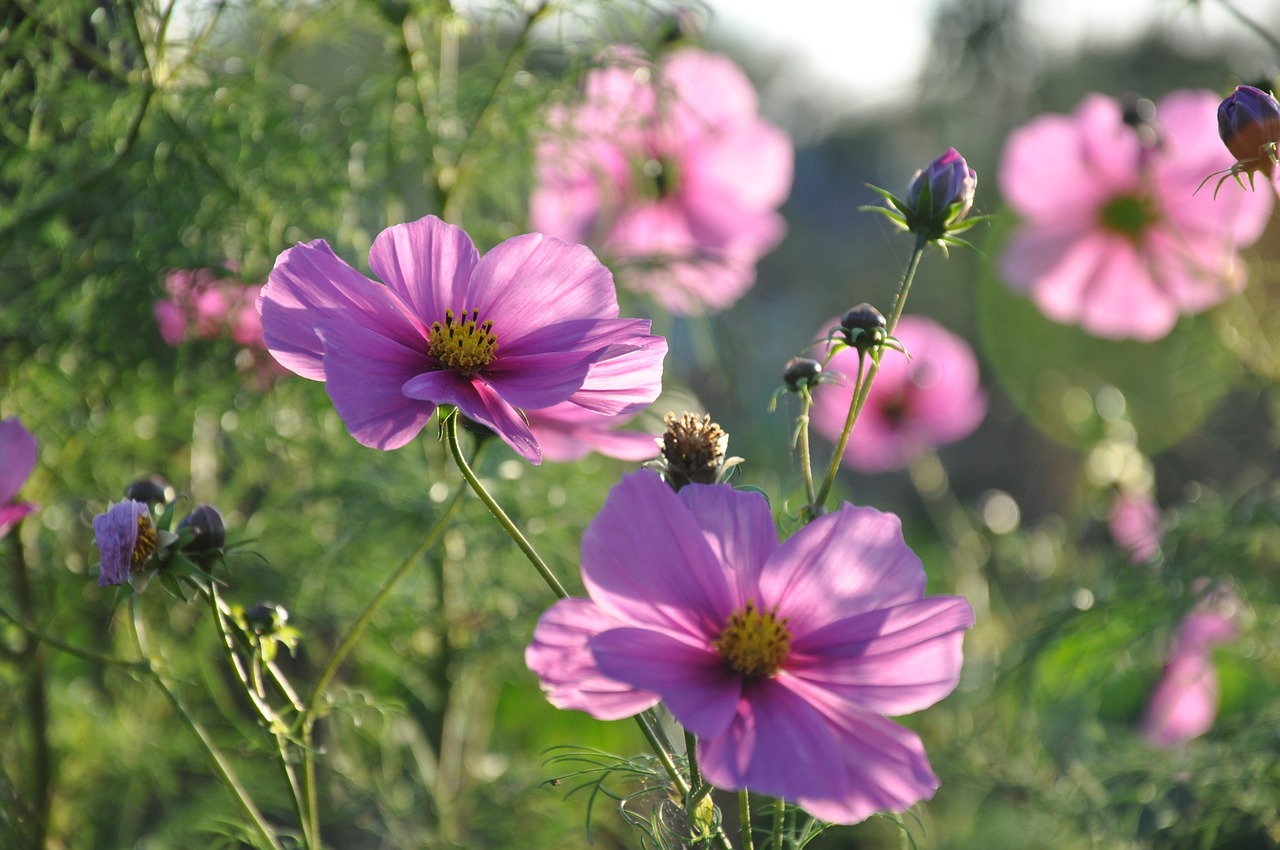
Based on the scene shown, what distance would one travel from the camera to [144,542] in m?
0.40

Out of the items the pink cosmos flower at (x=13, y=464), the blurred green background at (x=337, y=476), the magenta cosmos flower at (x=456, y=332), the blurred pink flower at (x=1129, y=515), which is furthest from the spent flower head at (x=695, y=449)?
the blurred pink flower at (x=1129, y=515)

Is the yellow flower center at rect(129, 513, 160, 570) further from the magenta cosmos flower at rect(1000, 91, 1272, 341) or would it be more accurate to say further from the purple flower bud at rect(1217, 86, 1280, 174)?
the magenta cosmos flower at rect(1000, 91, 1272, 341)

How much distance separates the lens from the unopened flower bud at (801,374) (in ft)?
1.33

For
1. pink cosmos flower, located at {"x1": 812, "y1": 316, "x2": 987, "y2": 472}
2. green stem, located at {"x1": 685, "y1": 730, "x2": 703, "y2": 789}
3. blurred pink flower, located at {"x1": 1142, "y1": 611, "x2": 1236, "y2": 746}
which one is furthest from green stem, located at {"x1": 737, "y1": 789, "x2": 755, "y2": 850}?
pink cosmos flower, located at {"x1": 812, "y1": 316, "x2": 987, "y2": 472}

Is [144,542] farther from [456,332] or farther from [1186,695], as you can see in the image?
[1186,695]

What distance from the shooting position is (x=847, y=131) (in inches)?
217

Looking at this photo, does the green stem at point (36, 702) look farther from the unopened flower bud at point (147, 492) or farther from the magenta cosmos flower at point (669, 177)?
the magenta cosmos flower at point (669, 177)

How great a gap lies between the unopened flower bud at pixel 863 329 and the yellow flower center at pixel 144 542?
0.81 ft

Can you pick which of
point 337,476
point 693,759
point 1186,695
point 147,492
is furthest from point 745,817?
point 1186,695

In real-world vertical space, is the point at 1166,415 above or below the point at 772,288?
above

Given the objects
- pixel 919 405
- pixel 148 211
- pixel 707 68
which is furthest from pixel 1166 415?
pixel 148 211

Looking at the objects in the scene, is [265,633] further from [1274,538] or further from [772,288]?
[772,288]

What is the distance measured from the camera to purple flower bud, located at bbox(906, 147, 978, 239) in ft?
1.31

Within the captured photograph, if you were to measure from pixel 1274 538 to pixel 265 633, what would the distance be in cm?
62
